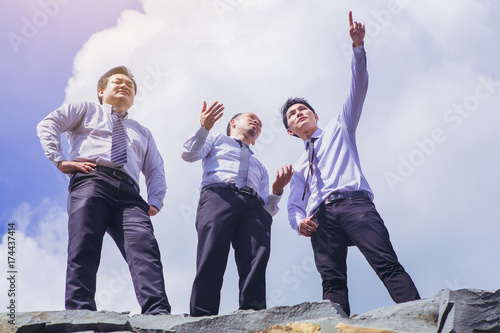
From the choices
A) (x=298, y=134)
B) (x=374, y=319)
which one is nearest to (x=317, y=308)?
(x=374, y=319)

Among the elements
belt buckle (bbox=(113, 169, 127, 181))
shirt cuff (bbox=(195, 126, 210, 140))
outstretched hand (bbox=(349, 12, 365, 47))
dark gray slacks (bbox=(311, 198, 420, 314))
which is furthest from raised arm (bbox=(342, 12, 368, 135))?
belt buckle (bbox=(113, 169, 127, 181))

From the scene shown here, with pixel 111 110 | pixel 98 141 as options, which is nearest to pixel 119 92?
pixel 111 110

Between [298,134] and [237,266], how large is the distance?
1.71 m

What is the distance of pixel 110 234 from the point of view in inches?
222

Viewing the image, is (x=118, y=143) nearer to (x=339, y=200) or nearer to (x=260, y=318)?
(x=339, y=200)

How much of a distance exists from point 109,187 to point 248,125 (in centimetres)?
190

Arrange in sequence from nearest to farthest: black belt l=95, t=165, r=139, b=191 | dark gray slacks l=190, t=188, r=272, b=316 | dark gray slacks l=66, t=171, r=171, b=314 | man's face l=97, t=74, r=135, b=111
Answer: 1. dark gray slacks l=66, t=171, r=171, b=314
2. dark gray slacks l=190, t=188, r=272, b=316
3. black belt l=95, t=165, r=139, b=191
4. man's face l=97, t=74, r=135, b=111

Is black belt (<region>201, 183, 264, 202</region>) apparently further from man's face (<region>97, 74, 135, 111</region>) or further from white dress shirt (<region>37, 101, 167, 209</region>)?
man's face (<region>97, 74, 135, 111</region>)

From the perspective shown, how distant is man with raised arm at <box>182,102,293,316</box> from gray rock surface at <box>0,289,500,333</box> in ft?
2.64

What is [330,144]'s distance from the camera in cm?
624

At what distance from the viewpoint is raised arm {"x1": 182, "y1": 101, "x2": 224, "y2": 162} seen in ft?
19.8

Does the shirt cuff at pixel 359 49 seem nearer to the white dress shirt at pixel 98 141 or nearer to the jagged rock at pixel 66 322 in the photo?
the white dress shirt at pixel 98 141

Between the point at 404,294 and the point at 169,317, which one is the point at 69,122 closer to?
the point at 169,317

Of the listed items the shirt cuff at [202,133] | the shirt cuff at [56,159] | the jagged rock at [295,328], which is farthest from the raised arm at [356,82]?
the shirt cuff at [56,159]
